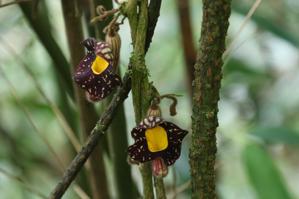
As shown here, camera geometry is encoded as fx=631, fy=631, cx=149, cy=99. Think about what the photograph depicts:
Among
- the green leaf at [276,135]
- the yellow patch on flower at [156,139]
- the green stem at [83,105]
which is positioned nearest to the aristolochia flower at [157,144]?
the yellow patch on flower at [156,139]

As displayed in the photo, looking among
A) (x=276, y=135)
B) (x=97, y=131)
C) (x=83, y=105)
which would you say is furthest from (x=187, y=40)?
(x=97, y=131)

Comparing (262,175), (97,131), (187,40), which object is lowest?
(97,131)

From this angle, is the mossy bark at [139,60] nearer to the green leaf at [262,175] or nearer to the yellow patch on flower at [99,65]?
the yellow patch on flower at [99,65]

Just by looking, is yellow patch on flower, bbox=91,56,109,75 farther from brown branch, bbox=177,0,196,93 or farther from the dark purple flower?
brown branch, bbox=177,0,196,93

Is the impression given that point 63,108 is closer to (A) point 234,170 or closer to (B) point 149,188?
(B) point 149,188

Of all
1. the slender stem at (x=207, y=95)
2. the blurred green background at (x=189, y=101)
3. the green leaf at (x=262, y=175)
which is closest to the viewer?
the slender stem at (x=207, y=95)

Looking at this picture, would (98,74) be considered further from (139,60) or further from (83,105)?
(83,105)

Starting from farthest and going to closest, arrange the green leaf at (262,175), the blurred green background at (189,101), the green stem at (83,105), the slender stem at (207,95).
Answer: the blurred green background at (189,101) → the green leaf at (262,175) → the green stem at (83,105) → the slender stem at (207,95)
